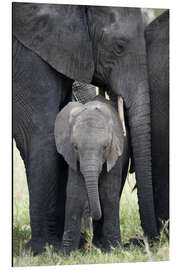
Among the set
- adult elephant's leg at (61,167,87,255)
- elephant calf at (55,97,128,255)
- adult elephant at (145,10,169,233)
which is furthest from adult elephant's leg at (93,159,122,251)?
adult elephant at (145,10,169,233)

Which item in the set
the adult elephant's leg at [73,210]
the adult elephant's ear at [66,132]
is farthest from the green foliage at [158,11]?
the adult elephant's leg at [73,210]

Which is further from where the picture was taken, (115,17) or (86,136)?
(115,17)

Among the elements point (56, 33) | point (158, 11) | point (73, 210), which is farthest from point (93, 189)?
point (158, 11)

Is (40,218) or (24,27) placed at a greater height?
(24,27)

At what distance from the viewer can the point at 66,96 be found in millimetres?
6059

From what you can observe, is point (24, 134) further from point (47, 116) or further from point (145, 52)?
point (145, 52)

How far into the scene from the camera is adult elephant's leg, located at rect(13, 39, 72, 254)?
227 inches

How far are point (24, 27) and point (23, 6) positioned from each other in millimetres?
165

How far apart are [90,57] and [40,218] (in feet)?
4.01

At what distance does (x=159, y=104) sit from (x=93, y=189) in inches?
41.3

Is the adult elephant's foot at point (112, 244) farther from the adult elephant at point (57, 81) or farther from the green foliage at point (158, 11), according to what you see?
the green foliage at point (158, 11)

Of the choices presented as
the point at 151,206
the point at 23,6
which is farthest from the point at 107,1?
the point at 151,206

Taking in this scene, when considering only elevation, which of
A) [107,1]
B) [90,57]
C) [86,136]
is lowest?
[86,136]

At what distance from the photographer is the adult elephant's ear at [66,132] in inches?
216
